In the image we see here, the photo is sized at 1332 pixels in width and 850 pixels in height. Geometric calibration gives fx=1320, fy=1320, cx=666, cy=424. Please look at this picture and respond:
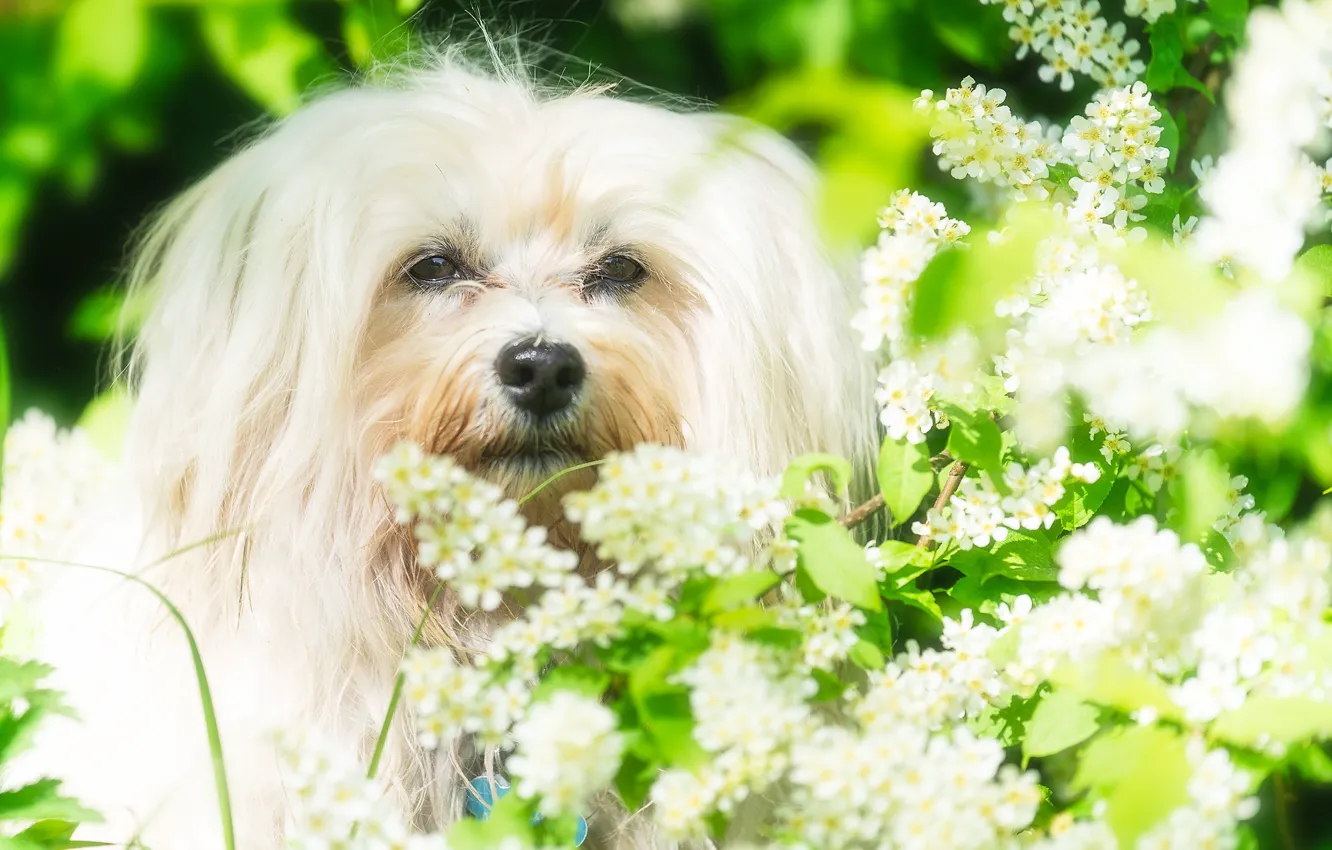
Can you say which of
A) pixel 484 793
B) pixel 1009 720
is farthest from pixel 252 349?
pixel 1009 720

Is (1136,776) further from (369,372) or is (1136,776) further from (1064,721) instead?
(369,372)

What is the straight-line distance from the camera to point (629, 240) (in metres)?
1.61

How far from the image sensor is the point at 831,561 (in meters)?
1.10

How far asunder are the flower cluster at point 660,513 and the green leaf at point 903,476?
28cm

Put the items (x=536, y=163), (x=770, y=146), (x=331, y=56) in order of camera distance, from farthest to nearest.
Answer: (x=331, y=56)
(x=770, y=146)
(x=536, y=163)

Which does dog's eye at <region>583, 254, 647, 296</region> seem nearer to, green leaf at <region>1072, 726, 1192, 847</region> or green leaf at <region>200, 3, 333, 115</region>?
green leaf at <region>200, 3, 333, 115</region>

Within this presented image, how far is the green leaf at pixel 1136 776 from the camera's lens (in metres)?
0.93

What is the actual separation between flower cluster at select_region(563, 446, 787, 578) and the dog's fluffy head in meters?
0.43

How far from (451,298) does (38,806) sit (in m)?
0.71

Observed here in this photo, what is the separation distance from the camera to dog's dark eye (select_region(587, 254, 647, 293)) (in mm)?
1623

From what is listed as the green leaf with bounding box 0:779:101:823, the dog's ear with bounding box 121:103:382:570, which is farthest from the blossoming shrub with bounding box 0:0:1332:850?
the dog's ear with bounding box 121:103:382:570

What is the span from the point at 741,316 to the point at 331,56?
3.14 feet

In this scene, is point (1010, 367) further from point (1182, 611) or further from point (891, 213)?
point (1182, 611)

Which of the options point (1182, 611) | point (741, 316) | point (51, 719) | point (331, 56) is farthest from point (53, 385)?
point (1182, 611)
